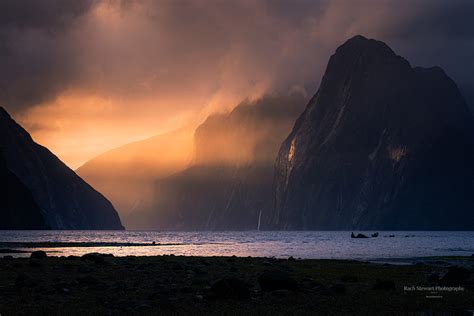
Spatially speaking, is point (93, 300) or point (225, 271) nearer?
point (93, 300)

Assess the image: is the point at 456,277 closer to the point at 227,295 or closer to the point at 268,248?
the point at 227,295

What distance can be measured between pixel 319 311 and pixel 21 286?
46.9ft

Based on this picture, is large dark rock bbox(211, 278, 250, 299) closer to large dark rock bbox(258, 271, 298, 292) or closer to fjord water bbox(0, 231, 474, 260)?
Answer: large dark rock bbox(258, 271, 298, 292)

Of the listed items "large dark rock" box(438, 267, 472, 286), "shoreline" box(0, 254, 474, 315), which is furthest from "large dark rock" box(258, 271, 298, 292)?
"large dark rock" box(438, 267, 472, 286)

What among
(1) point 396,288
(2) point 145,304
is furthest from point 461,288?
(2) point 145,304

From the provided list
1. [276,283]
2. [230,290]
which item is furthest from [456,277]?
[230,290]

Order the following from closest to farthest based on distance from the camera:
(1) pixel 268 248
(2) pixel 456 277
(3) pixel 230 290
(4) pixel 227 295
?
1. (4) pixel 227 295
2. (3) pixel 230 290
3. (2) pixel 456 277
4. (1) pixel 268 248

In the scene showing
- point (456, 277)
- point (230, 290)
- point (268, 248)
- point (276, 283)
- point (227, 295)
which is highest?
point (268, 248)

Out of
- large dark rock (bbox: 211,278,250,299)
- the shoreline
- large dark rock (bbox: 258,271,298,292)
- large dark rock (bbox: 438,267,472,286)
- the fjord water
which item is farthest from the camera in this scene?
the fjord water

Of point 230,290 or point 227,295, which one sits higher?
point 230,290

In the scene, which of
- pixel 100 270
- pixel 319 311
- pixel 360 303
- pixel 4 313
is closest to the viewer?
pixel 4 313

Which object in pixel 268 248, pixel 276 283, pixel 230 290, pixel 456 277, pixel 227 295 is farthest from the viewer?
pixel 268 248

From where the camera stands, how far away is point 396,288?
95.3 ft

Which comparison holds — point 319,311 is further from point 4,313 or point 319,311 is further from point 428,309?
point 4,313
